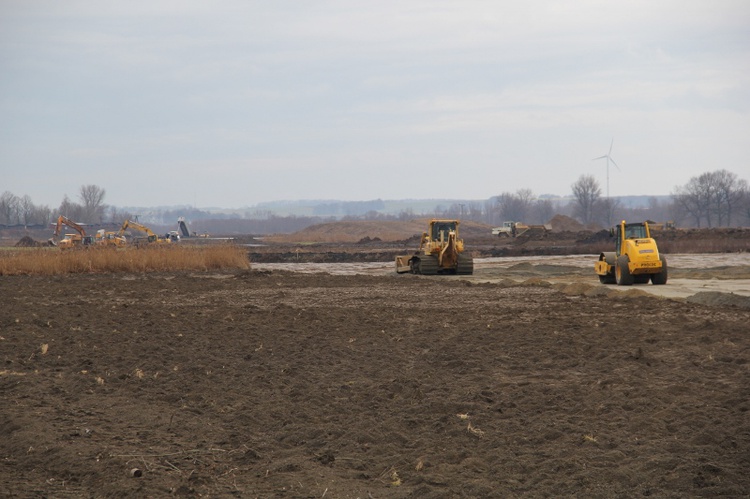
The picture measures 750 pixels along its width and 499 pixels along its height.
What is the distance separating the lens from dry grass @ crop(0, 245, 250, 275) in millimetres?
36688

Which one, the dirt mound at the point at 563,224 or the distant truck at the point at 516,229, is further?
the dirt mound at the point at 563,224

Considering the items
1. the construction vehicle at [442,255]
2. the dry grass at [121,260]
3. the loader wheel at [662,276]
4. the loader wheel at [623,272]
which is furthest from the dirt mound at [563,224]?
the loader wheel at [623,272]

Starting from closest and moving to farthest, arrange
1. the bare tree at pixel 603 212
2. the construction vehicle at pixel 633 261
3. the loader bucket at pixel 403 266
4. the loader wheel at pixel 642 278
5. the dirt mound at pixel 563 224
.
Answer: the construction vehicle at pixel 633 261
the loader wheel at pixel 642 278
the loader bucket at pixel 403 266
the dirt mound at pixel 563 224
the bare tree at pixel 603 212

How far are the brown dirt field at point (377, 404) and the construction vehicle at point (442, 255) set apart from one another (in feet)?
51.8

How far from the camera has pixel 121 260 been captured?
38.3m

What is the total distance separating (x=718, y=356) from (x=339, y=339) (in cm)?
638

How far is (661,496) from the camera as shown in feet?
22.3

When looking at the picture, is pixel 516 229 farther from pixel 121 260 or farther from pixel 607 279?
pixel 607 279

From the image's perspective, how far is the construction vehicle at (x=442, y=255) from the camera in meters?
35.4

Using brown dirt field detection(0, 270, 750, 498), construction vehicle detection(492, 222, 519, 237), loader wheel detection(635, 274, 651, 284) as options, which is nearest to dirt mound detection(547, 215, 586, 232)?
construction vehicle detection(492, 222, 519, 237)

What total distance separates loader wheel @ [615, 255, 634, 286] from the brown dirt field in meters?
8.42

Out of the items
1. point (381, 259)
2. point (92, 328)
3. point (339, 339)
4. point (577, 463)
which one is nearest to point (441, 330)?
point (339, 339)

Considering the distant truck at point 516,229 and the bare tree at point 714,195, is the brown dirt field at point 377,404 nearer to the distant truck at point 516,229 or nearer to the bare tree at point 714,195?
the distant truck at point 516,229

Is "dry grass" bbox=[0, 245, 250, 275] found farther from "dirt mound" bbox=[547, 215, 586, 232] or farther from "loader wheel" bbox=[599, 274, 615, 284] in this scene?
"dirt mound" bbox=[547, 215, 586, 232]
